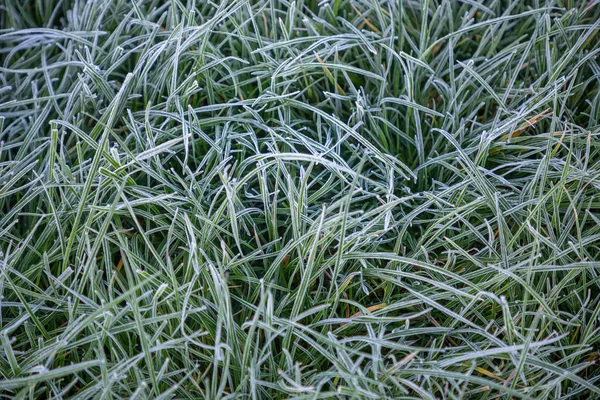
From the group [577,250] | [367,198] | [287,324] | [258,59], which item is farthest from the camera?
[258,59]

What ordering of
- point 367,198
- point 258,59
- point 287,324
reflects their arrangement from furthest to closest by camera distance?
point 258,59, point 367,198, point 287,324

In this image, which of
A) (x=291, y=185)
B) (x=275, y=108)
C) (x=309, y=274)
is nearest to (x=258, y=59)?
(x=275, y=108)

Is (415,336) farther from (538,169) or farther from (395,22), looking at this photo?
(395,22)

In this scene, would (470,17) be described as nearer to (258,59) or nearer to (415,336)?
(258,59)

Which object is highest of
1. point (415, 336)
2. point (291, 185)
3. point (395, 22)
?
point (395, 22)

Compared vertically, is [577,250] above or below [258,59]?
below

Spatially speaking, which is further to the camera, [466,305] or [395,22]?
[395,22]
